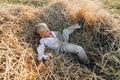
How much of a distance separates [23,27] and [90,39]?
87 centimetres

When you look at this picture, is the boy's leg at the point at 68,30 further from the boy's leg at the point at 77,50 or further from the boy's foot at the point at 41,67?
the boy's foot at the point at 41,67

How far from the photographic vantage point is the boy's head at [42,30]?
4.48 meters

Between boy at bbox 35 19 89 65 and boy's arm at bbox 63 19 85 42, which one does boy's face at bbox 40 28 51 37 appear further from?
boy's arm at bbox 63 19 85 42

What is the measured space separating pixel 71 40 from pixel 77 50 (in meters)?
0.32

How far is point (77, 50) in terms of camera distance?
14.7 feet

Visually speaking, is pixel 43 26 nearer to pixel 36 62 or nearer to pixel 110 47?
pixel 36 62

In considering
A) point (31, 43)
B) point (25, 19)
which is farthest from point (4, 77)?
point (25, 19)

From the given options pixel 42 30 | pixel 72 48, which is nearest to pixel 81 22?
pixel 72 48

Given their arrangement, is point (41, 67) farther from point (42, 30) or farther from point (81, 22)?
point (81, 22)

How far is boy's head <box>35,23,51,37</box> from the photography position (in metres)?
4.48

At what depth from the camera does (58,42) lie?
461 cm

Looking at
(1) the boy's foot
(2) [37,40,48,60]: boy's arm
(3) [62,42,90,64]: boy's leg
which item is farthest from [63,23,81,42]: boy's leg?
(1) the boy's foot

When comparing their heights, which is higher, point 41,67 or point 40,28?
point 40,28

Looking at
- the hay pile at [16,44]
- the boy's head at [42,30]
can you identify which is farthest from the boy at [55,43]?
the hay pile at [16,44]
